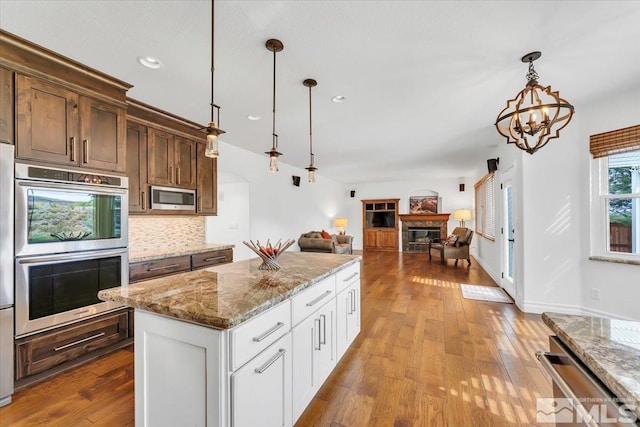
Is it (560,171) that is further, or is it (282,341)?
(560,171)

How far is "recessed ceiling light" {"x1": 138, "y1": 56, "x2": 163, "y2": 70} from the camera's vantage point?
6.95 ft

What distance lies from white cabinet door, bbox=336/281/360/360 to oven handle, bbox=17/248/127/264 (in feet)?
6.76

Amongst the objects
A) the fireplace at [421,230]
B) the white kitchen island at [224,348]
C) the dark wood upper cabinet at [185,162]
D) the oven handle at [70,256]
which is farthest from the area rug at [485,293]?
the oven handle at [70,256]

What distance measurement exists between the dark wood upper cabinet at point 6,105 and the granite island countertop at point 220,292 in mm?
1477

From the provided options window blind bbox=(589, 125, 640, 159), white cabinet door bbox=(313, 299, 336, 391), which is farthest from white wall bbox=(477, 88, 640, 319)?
white cabinet door bbox=(313, 299, 336, 391)

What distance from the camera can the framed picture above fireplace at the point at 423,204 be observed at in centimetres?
891

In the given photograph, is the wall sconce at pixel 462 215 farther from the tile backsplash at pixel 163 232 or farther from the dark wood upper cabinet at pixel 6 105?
the dark wood upper cabinet at pixel 6 105

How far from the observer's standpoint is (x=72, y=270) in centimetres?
216

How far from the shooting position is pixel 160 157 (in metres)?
3.19

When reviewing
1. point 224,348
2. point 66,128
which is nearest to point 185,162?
point 66,128

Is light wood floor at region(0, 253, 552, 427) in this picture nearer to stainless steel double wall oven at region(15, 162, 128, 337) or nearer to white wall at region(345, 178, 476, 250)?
stainless steel double wall oven at region(15, 162, 128, 337)

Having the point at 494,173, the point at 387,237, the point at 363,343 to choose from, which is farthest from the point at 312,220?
the point at 363,343

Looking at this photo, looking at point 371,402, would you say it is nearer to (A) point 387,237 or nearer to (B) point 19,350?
(B) point 19,350

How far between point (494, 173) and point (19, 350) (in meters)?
6.46
